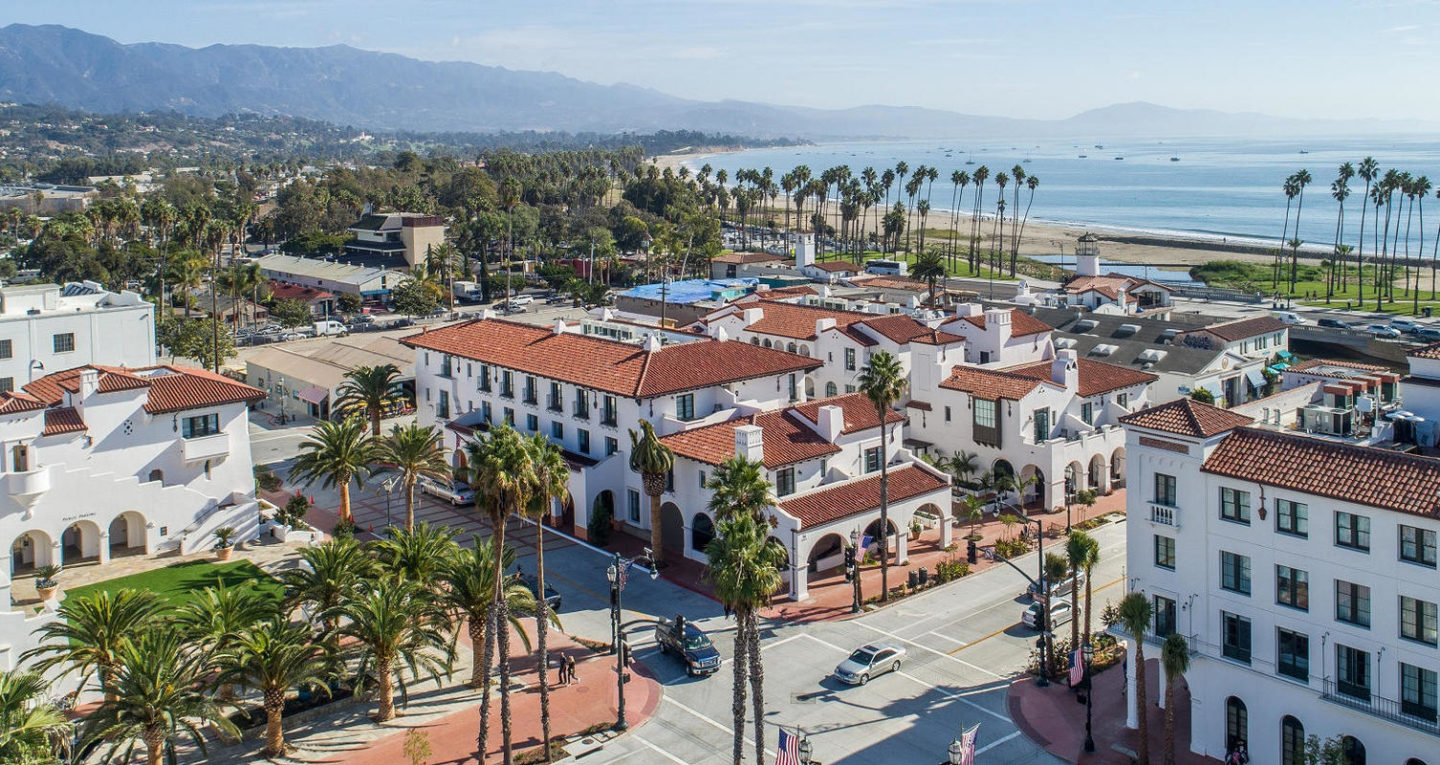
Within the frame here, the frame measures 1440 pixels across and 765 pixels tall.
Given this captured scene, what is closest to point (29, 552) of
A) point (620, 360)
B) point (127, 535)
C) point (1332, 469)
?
point (127, 535)

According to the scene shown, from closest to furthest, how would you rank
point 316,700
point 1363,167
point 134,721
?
point 134,721, point 316,700, point 1363,167

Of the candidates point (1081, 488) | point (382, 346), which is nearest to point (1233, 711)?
point (1081, 488)

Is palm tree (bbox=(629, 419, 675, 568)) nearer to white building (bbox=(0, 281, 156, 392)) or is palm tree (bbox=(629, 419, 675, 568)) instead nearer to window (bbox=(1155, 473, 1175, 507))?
window (bbox=(1155, 473, 1175, 507))

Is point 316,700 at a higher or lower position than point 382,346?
lower

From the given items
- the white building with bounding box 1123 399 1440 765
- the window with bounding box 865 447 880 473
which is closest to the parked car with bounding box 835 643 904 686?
the white building with bounding box 1123 399 1440 765

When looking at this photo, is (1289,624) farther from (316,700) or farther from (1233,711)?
(316,700)

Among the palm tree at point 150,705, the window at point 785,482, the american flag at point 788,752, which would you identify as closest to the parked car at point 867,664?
the american flag at point 788,752
